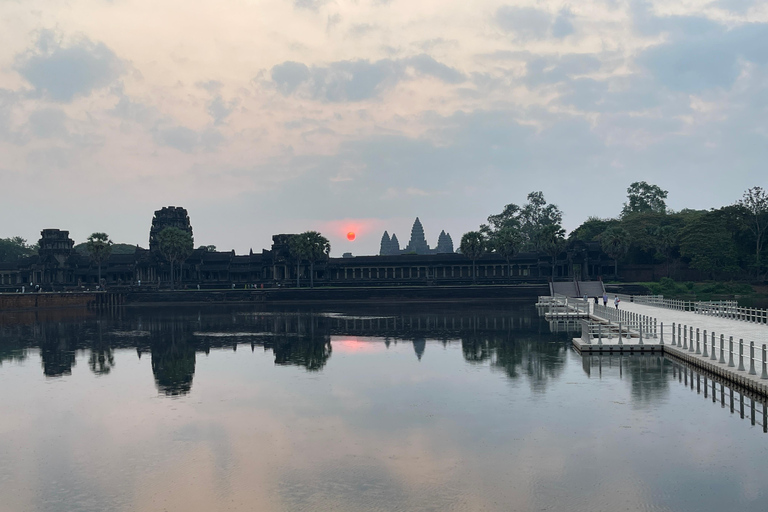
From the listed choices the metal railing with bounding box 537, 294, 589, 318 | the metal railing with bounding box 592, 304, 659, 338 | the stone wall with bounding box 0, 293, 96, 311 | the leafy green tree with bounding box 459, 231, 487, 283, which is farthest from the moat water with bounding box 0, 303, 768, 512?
the leafy green tree with bounding box 459, 231, 487, 283

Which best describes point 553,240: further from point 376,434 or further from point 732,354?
point 376,434

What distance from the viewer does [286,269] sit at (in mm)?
139875

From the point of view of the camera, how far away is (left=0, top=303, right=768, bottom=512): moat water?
17141mm

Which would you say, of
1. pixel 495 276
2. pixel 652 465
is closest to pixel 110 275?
pixel 495 276

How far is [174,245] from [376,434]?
11334cm

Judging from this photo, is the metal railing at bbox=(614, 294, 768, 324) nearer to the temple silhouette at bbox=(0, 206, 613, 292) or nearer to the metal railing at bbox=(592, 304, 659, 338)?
the metal railing at bbox=(592, 304, 659, 338)

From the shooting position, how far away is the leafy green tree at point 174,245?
5098 inches

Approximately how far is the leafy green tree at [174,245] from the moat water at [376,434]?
86364mm

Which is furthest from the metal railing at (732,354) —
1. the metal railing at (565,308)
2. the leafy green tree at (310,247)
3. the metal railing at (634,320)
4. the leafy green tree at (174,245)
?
the leafy green tree at (174,245)

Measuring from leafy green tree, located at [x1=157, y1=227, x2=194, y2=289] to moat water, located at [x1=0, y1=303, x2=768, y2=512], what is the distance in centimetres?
8636

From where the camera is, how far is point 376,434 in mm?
22938

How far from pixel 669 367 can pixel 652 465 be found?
A: 56.2 feet

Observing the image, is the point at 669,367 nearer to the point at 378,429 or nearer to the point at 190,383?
the point at 378,429

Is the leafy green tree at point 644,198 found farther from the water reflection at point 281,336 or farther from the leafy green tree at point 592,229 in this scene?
the water reflection at point 281,336
